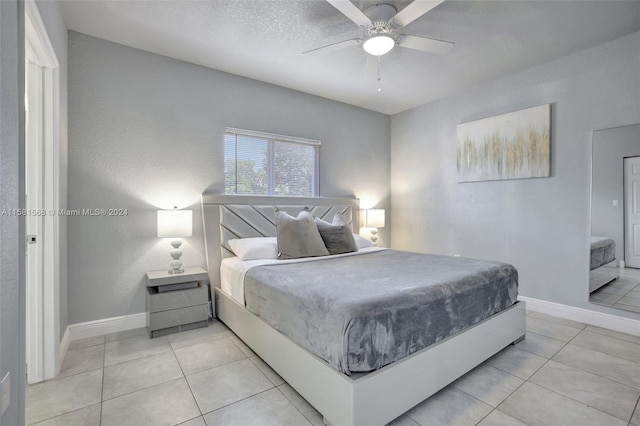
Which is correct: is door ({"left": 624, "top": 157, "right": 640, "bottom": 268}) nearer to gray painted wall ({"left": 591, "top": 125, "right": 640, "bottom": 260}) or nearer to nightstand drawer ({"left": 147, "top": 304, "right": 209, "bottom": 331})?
gray painted wall ({"left": 591, "top": 125, "right": 640, "bottom": 260})

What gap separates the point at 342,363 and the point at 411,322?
0.46m

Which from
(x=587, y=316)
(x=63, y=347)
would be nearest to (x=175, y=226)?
(x=63, y=347)

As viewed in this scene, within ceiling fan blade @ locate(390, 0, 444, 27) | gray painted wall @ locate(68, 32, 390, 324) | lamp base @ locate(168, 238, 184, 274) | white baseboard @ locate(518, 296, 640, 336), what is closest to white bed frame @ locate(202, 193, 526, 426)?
lamp base @ locate(168, 238, 184, 274)

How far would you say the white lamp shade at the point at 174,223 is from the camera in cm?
282

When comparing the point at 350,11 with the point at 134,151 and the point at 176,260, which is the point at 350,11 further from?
the point at 176,260

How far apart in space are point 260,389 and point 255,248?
53.1 inches

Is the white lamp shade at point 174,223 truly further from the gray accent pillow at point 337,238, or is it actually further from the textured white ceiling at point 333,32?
the textured white ceiling at point 333,32

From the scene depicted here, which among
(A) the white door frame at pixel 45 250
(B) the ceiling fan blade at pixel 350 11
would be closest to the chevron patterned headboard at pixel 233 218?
(A) the white door frame at pixel 45 250

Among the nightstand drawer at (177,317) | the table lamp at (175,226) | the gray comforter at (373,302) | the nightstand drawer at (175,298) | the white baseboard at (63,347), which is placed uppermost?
the table lamp at (175,226)

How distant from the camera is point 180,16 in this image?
8.09ft

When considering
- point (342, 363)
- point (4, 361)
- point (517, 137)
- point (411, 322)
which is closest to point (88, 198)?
point (4, 361)

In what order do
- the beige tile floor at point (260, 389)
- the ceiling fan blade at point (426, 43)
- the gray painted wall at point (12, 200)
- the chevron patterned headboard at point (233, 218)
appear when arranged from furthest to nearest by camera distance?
the chevron patterned headboard at point (233, 218) → the ceiling fan blade at point (426, 43) → the beige tile floor at point (260, 389) → the gray painted wall at point (12, 200)

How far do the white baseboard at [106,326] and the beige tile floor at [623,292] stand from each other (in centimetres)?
459

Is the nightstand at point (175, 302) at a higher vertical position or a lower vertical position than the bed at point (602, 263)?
lower
